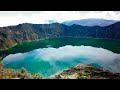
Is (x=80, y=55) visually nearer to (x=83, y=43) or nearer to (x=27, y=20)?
(x=83, y=43)

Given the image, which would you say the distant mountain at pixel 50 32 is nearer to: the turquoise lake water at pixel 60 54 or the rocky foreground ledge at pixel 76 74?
the turquoise lake water at pixel 60 54

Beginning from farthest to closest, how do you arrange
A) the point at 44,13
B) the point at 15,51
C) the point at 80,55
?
the point at 15,51
the point at 80,55
the point at 44,13

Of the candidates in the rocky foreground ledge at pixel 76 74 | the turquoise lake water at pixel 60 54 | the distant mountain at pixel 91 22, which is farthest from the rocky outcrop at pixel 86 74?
the distant mountain at pixel 91 22

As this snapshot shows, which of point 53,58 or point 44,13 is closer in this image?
point 44,13

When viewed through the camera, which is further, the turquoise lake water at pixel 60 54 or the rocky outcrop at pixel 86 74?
the turquoise lake water at pixel 60 54
